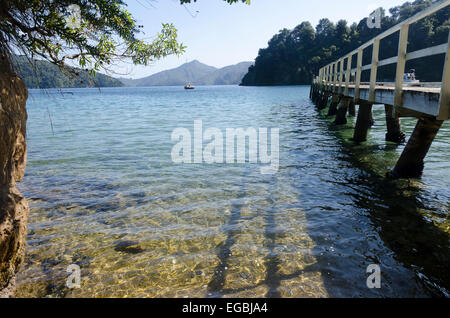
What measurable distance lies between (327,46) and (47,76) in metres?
145

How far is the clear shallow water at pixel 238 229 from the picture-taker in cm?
361

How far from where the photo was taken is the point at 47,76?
15.5 ft

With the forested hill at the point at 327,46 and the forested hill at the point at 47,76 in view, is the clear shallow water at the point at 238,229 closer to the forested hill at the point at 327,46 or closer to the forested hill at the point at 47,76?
the forested hill at the point at 47,76

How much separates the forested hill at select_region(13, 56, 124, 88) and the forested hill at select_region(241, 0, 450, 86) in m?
→ 84.0

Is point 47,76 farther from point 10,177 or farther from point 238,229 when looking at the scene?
point 238,229

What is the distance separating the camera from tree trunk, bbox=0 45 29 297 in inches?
135

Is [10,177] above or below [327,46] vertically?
below

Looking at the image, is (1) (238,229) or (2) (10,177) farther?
(1) (238,229)

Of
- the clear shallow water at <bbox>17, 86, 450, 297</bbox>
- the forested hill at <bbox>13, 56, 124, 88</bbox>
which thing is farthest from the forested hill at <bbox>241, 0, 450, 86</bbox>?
the forested hill at <bbox>13, 56, 124, 88</bbox>

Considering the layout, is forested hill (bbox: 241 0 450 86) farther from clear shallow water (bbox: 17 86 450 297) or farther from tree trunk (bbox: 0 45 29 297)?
tree trunk (bbox: 0 45 29 297)

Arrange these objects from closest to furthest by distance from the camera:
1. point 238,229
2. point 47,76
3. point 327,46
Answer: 1. point 47,76
2. point 238,229
3. point 327,46

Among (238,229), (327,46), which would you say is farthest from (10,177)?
(327,46)

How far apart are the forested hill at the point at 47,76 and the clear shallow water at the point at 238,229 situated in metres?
0.23

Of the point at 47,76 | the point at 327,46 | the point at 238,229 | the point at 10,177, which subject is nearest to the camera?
the point at 10,177
